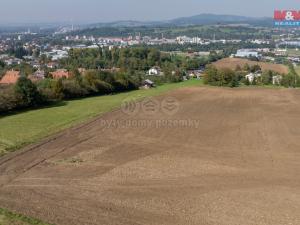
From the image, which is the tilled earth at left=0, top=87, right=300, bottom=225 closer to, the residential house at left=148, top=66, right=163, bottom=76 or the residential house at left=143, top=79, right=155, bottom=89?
the residential house at left=143, top=79, right=155, bottom=89

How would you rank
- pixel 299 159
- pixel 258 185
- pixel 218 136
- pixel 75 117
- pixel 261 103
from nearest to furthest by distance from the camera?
pixel 258 185
pixel 299 159
pixel 218 136
pixel 75 117
pixel 261 103

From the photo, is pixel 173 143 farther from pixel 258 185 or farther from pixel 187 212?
pixel 187 212

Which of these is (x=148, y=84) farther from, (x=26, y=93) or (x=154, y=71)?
(x=26, y=93)

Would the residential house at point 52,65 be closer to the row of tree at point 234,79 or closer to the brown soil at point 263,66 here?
the brown soil at point 263,66

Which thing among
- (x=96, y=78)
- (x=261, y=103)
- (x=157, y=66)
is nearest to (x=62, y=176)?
(x=261, y=103)

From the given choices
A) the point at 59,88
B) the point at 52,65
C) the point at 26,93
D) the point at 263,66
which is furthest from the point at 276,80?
the point at 52,65

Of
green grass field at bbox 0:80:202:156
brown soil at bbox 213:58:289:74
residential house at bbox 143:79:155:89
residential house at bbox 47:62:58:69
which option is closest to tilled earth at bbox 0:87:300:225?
green grass field at bbox 0:80:202:156
